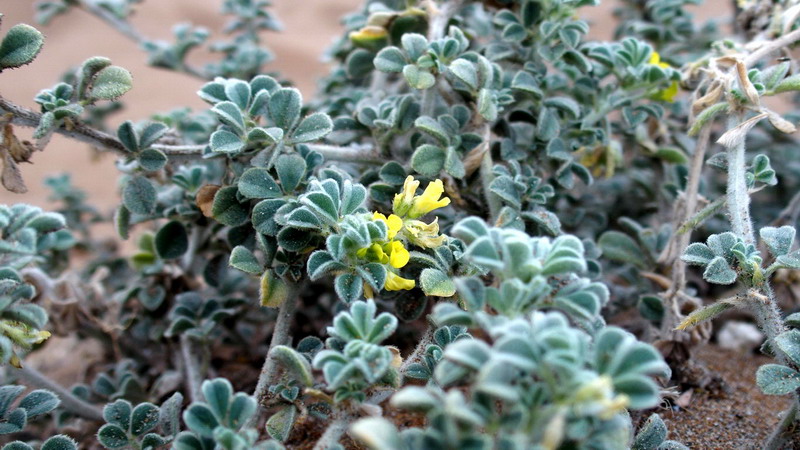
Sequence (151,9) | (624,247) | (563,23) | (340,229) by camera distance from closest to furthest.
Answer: (340,229)
(563,23)
(624,247)
(151,9)

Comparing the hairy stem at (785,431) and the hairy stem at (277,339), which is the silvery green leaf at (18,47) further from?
the hairy stem at (785,431)

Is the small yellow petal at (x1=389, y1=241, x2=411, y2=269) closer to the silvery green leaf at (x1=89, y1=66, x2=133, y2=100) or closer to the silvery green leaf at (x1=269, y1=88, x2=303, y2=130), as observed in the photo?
the silvery green leaf at (x1=269, y1=88, x2=303, y2=130)

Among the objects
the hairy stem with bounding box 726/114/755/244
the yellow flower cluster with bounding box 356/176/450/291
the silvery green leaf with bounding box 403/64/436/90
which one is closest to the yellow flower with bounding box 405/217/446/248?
the yellow flower cluster with bounding box 356/176/450/291

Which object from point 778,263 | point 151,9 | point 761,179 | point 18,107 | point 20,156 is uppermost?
point 151,9

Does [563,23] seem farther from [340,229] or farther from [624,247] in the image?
[340,229]

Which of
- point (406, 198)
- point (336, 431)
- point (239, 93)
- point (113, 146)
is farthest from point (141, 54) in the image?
point (336, 431)

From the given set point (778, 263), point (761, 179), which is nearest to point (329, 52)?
point (761, 179)
